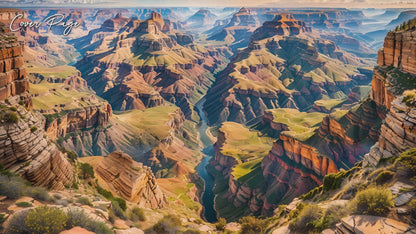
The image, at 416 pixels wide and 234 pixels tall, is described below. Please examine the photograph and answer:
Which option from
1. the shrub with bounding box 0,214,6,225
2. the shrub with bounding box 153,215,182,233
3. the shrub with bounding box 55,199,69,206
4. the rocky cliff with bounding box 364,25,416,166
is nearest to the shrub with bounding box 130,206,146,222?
the shrub with bounding box 153,215,182,233

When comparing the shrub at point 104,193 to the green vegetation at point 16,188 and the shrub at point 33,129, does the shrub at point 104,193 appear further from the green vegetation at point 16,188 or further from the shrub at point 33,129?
the shrub at point 33,129

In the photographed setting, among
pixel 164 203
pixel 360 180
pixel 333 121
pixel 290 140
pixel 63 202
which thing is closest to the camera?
pixel 63 202

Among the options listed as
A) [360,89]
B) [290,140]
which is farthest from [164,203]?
[360,89]

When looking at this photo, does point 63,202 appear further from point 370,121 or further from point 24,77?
point 370,121

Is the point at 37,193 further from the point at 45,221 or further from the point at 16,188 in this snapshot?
the point at 45,221

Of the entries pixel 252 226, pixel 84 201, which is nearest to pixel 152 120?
pixel 252 226
